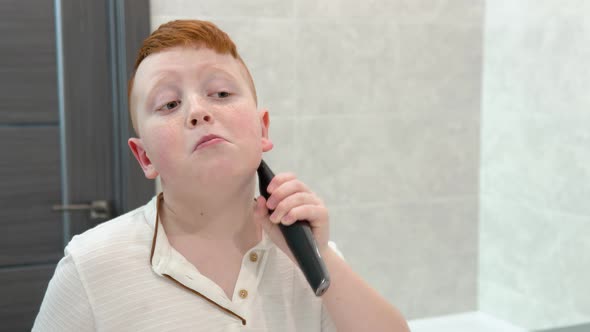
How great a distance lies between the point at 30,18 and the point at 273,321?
1188 millimetres

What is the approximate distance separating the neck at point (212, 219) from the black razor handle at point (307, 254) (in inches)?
2.3

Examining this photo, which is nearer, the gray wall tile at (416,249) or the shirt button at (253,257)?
the shirt button at (253,257)

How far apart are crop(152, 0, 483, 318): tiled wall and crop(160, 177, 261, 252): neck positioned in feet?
3.16

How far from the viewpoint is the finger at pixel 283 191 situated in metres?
0.72

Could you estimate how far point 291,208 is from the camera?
709 mm

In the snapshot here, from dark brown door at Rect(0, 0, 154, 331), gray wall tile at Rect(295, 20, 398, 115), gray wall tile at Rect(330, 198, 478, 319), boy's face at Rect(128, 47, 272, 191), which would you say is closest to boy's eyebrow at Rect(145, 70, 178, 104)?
boy's face at Rect(128, 47, 272, 191)

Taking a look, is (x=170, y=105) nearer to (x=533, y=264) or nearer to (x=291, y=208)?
(x=291, y=208)

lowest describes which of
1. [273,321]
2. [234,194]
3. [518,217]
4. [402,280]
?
[402,280]

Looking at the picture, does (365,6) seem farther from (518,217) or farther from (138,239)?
(138,239)

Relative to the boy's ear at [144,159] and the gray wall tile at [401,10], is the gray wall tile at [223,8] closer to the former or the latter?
the gray wall tile at [401,10]

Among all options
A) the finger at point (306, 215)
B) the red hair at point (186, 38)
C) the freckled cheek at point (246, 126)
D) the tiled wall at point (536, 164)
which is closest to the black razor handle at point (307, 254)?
the finger at point (306, 215)

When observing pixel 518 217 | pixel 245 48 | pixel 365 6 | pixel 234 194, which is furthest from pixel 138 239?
pixel 518 217

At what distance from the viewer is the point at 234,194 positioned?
73 cm

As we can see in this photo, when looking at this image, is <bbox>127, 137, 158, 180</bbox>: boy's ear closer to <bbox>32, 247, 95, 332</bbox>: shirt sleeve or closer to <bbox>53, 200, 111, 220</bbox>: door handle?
<bbox>32, 247, 95, 332</bbox>: shirt sleeve
